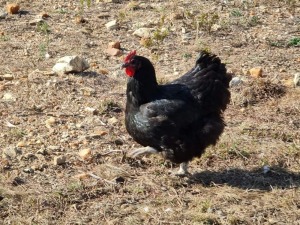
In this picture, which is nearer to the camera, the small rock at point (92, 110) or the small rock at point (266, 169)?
the small rock at point (266, 169)

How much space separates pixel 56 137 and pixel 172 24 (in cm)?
361

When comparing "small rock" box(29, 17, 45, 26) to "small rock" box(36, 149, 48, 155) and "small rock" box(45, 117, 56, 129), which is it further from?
"small rock" box(36, 149, 48, 155)

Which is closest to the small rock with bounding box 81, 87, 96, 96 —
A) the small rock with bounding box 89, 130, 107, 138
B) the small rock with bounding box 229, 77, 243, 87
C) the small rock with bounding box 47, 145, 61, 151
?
the small rock with bounding box 89, 130, 107, 138

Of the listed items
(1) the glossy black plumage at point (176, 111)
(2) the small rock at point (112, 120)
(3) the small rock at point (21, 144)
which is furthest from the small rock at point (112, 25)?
(3) the small rock at point (21, 144)

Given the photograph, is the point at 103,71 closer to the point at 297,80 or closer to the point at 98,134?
the point at 98,134

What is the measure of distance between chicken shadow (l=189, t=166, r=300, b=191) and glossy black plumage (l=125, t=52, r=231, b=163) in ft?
0.90

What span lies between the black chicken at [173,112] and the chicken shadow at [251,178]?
0.75ft

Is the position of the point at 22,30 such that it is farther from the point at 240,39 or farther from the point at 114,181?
the point at 114,181

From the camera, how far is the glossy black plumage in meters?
5.73

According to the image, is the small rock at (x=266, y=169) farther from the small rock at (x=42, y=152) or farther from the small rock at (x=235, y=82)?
the small rock at (x=42, y=152)

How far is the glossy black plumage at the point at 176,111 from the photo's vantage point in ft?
18.8

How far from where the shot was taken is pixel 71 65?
7738 mm

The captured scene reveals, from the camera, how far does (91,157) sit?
609cm

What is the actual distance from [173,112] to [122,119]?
4.08 feet
